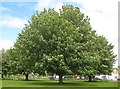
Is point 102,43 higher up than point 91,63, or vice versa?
point 102,43

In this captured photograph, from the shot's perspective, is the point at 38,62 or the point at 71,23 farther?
the point at 71,23

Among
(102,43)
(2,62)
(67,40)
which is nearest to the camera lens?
(67,40)

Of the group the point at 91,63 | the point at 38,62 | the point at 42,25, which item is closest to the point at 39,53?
the point at 38,62

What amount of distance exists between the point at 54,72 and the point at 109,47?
95.0ft

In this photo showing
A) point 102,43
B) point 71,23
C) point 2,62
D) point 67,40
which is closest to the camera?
point 67,40

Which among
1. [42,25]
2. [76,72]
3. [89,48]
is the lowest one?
[76,72]

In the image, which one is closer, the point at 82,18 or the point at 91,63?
the point at 91,63

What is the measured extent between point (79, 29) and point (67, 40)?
5.32 m

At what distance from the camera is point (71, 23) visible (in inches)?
1928

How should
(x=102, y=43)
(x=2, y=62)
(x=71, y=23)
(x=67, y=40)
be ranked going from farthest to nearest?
1. (x=2, y=62)
2. (x=102, y=43)
3. (x=71, y=23)
4. (x=67, y=40)

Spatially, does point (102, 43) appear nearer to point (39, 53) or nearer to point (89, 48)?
point (89, 48)

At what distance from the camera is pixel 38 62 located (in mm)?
45812

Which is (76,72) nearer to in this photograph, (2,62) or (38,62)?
(38,62)

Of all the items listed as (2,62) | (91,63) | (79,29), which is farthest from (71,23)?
(2,62)
